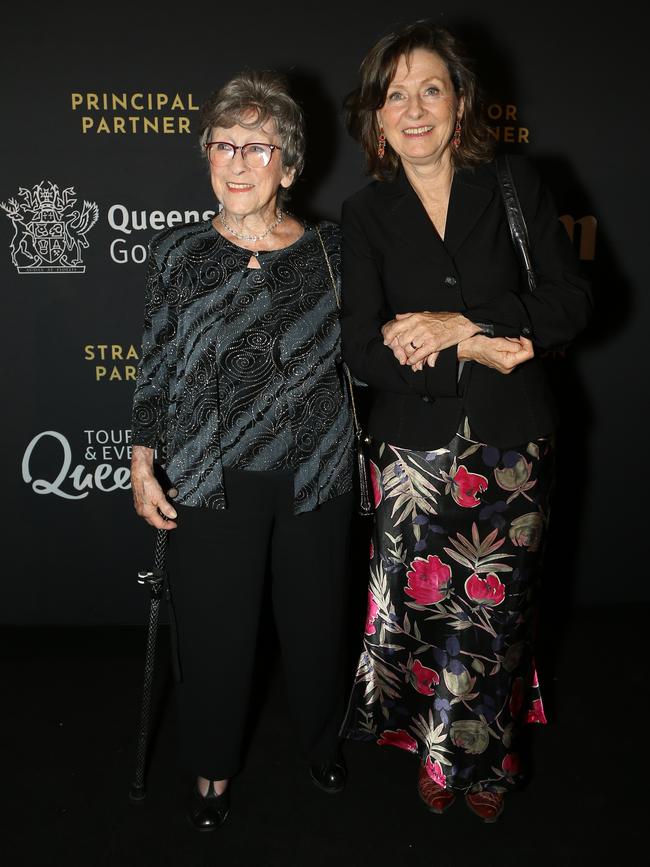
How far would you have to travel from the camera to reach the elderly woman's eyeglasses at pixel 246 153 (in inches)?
74.2

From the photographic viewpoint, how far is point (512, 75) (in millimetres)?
2955

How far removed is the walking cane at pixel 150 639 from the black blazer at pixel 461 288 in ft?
2.39

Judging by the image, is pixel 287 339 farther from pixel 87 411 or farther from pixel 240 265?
pixel 87 411

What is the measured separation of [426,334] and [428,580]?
690 mm

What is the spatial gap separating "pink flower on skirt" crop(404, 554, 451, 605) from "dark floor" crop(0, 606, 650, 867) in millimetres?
673

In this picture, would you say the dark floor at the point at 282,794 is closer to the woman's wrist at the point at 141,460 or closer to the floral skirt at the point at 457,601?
the floral skirt at the point at 457,601

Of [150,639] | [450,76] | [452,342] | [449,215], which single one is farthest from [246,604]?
[450,76]

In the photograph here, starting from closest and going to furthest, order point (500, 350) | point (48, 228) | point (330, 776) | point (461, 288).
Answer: point (500, 350), point (461, 288), point (330, 776), point (48, 228)

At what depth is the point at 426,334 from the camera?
1.84 meters

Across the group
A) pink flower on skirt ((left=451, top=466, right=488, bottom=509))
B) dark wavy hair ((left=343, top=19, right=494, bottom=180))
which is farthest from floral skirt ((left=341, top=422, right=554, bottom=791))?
dark wavy hair ((left=343, top=19, right=494, bottom=180))

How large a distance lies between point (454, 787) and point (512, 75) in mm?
2487

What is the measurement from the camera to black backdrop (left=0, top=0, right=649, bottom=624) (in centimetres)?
280

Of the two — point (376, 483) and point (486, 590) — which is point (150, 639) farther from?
point (486, 590)

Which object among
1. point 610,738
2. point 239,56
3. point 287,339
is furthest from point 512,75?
point 610,738
